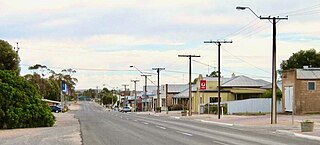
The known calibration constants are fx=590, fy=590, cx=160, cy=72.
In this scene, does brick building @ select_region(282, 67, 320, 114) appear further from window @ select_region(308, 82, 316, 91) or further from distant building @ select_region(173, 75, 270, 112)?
distant building @ select_region(173, 75, 270, 112)

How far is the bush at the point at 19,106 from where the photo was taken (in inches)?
1681

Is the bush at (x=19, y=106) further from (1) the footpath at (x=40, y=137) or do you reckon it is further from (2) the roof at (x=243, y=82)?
(2) the roof at (x=243, y=82)

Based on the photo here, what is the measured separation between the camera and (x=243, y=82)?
327 ft

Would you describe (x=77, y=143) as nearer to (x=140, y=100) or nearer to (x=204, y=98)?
(x=204, y=98)

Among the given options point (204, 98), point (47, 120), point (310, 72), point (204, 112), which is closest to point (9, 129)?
point (47, 120)

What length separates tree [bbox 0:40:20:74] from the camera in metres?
72.8

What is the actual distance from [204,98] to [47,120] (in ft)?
174

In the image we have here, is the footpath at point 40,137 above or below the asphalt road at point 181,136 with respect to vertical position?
below

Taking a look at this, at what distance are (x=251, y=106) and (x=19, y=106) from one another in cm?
3875

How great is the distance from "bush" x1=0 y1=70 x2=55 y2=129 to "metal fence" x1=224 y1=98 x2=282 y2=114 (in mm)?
34100

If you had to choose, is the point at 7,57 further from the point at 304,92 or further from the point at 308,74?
the point at 308,74

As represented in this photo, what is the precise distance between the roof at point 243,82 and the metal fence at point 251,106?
20949 millimetres

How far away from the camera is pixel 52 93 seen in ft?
490

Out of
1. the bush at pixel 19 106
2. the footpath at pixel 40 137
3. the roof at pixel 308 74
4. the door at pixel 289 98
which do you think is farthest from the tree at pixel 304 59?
the footpath at pixel 40 137
